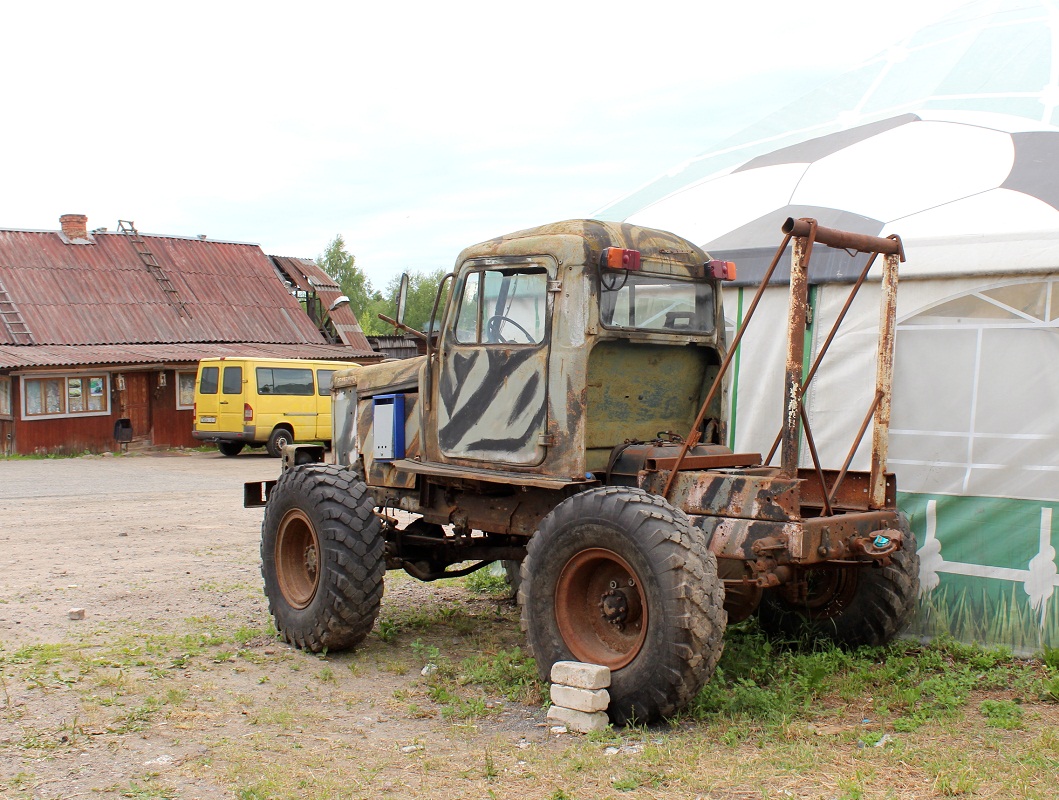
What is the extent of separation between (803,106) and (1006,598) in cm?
552

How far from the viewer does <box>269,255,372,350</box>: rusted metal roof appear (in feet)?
106

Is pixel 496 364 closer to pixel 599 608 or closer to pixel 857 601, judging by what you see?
pixel 599 608

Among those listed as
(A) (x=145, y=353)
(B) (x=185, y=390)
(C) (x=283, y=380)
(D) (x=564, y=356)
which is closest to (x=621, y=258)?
(D) (x=564, y=356)

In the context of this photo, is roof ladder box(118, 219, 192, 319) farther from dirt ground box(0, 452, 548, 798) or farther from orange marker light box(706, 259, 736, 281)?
orange marker light box(706, 259, 736, 281)

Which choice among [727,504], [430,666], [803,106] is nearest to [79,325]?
[803,106]

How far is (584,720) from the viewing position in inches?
210

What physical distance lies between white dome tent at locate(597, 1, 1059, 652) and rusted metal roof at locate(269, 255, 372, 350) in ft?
77.6

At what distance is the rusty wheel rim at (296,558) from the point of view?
722 cm

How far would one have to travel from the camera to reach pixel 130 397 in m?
24.7

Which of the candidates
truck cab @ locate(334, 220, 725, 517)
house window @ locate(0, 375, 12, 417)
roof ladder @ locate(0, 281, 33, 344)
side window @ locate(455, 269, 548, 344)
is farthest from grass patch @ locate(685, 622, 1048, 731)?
roof ladder @ locate(0, 281, 33, 344)

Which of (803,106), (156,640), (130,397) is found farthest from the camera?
(130,397)

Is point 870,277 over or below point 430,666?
over

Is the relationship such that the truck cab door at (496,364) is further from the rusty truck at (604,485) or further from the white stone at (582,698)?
the white stone at (582,698)

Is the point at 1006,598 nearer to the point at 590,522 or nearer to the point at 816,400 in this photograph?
the point at 816,400
